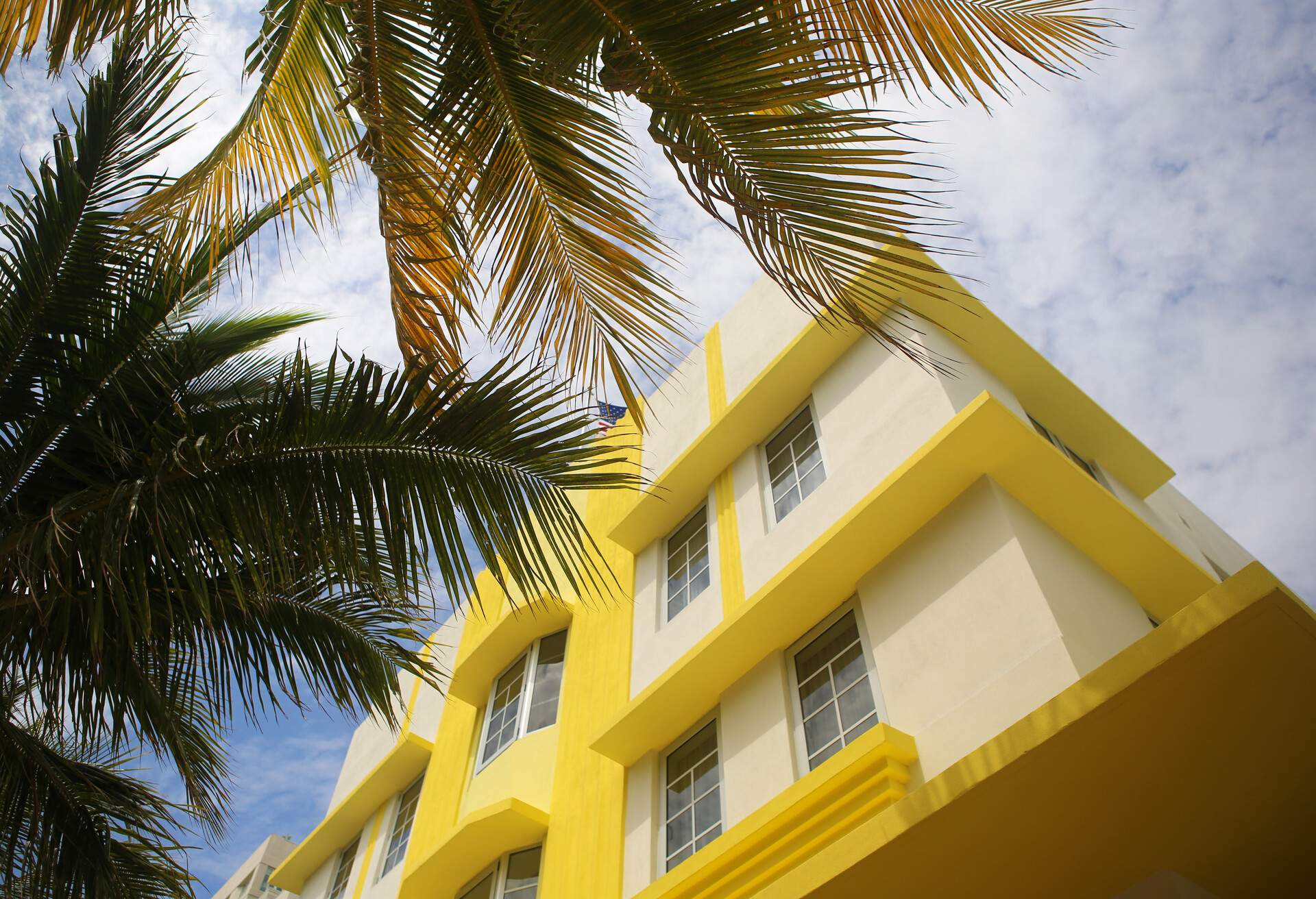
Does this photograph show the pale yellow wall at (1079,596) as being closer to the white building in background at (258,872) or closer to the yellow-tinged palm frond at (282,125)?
the yellow-tinged palm frond at (282,125)

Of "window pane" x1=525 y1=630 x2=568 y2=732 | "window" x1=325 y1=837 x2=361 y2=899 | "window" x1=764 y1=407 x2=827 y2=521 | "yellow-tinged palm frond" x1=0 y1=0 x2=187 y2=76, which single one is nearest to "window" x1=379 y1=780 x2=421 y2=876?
"window" x1=325 y1=837 x2=361 y2=899

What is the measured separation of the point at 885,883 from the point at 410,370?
341 centimetres

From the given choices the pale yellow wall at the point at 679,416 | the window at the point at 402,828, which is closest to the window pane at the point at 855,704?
the pale yellow wall at the point at 679,416

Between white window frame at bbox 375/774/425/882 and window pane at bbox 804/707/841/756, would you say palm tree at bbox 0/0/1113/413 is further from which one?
white window frame at bbox 375/774/425/882

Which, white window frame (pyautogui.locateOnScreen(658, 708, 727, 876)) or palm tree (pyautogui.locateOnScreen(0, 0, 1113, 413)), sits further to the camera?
white window frame (pyautogui.locateOnScreen(658, 708, 727, 876))

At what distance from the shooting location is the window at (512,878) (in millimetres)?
10312

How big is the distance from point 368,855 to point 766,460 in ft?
29.5

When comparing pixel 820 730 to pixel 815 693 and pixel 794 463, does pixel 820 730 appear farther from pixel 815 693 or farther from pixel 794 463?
pixel 794 463

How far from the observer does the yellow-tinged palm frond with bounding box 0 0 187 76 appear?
13.3ft

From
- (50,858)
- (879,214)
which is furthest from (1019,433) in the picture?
(50,858)

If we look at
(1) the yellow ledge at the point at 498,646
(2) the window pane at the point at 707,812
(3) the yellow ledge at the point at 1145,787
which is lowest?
(3) the yellow ledge at the point at 1145,787

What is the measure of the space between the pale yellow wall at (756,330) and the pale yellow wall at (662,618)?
1.63m

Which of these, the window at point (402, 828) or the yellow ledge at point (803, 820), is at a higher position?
the window at point (402, 828)

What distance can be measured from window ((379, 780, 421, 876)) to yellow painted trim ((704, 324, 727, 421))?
280 inches
